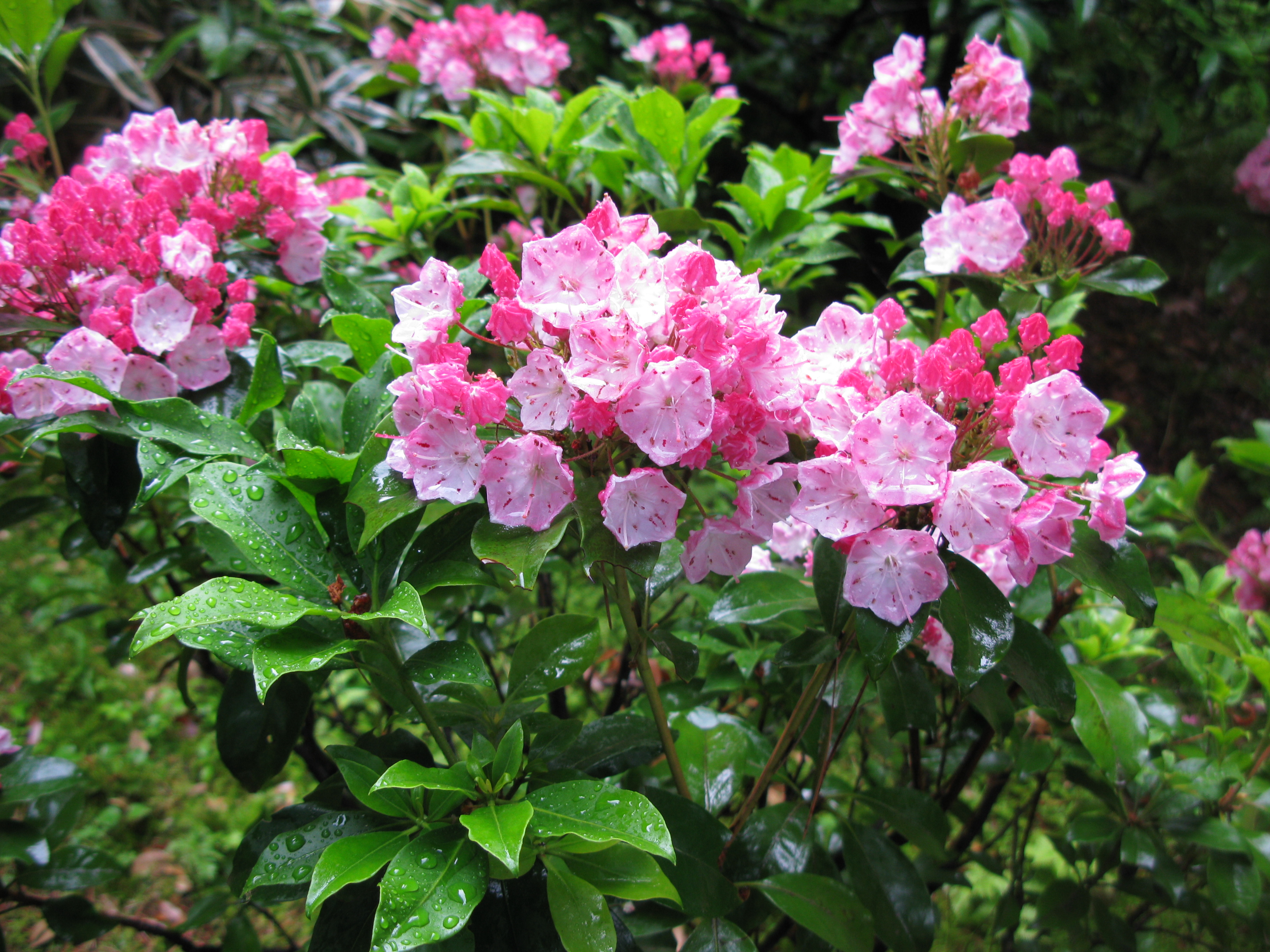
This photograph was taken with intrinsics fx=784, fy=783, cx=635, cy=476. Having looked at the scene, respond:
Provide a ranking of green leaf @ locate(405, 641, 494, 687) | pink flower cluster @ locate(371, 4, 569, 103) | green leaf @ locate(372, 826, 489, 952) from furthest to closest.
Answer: pink flower cluster @ locate(371, 4, 569, 103)
green leaf @ locate(405, 641, 494, 687)
green leaf @ locate(372, 826, 489, 952)

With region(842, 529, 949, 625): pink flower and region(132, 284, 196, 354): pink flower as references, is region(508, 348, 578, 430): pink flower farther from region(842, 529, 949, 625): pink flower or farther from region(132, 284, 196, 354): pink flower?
region(132, 284, 196, 354): pink flower

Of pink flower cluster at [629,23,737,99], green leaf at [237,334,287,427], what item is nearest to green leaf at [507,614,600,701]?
green leaf at [237,334,287,427]

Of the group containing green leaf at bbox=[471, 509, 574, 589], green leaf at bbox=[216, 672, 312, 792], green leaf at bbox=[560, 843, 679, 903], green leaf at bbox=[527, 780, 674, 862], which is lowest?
green leaf at bbox=[216, 672, 312, 792]

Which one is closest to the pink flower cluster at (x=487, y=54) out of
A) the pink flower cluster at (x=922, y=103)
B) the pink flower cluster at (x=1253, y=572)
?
the pink flower cluster at (x=922, y=103)

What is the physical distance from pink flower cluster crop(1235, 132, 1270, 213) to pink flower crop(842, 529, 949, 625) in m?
3.15

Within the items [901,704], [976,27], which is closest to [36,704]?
[901,704]

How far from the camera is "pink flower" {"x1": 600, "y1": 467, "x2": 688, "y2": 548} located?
1.99ft

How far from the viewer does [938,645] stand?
3.20ft

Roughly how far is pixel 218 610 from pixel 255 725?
38 centimetres

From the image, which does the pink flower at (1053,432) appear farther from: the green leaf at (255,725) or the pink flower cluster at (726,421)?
the green leaf at (255,725)

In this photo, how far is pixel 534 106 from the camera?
124 centimetres

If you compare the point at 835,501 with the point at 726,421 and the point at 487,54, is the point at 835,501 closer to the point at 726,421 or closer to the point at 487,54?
the point at 726,421

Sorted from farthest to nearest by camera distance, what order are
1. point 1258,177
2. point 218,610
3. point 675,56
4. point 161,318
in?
point 1258,177
point 675,56
point 161,318
point 218,610

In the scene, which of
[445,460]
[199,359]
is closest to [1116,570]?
[445,460]
